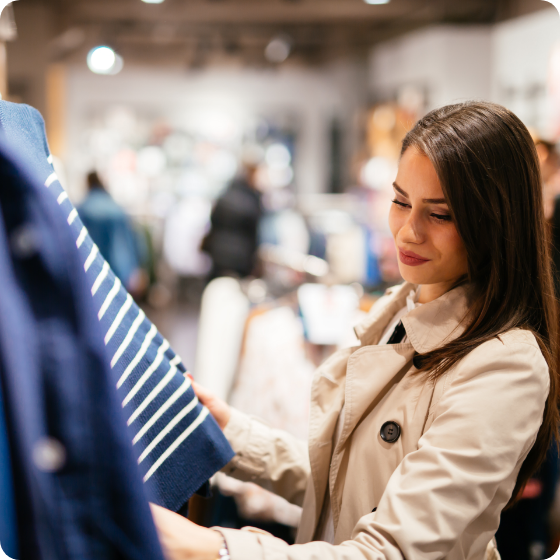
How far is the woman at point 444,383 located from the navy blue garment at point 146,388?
4.5 inches

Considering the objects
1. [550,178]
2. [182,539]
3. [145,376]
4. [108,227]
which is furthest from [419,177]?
[108,227]

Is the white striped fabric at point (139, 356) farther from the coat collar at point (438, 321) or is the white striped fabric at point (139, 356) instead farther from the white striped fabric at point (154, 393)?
the coat collar at point (438, 321)

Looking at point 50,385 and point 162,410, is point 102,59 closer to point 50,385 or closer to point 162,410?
point 162,410

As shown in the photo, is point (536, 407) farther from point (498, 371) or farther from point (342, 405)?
point (342, 405)

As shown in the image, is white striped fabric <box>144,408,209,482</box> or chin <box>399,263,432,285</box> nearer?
white striped fabric <box>144,408,209,482</box>

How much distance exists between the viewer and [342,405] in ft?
3.32

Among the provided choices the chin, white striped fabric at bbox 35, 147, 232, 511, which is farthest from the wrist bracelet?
the chin

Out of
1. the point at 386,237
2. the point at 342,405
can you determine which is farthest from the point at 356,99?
the point at 342,405

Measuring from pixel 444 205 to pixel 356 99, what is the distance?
337 inches

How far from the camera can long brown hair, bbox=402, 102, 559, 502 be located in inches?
32.9

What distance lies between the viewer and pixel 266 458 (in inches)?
42.8

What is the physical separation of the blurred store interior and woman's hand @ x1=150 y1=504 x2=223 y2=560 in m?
1.41

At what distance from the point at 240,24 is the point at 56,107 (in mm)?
2530

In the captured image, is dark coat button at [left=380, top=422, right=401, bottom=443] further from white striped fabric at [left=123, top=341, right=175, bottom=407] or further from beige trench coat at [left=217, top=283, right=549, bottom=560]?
white striped fabric at [left=123, top=341, right=175, bottom=407]
